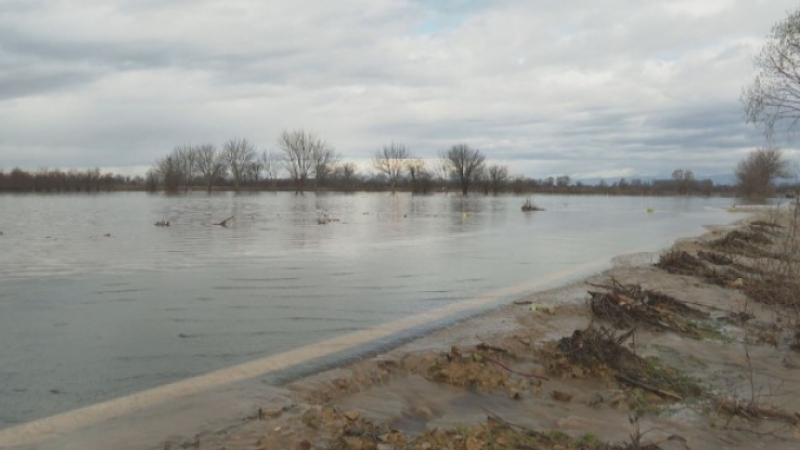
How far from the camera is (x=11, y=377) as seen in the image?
5.85 meters

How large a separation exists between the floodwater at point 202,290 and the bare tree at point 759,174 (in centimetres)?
7119

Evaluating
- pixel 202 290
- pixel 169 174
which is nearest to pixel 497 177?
pixel 169 174

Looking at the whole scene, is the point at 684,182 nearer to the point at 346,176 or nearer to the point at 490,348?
the point at 346,176

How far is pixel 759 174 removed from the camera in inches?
3477

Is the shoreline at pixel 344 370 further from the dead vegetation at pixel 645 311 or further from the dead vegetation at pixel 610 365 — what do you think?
the dead vegetation at pixel 610 365

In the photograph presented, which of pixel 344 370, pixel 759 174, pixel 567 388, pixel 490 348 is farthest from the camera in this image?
pixel 759 174

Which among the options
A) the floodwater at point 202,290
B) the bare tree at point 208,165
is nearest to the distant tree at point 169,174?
the bare tree at point 208,165

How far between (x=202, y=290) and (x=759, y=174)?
97.1 meters

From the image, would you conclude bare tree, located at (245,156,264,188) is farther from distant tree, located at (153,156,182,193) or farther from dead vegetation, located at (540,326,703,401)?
dead vegetation, located at (540,326,703,401)

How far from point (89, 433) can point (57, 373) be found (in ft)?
5.72

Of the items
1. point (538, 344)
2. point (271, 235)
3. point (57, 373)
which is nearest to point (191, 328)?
point (57, 373)

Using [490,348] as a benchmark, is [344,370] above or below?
below

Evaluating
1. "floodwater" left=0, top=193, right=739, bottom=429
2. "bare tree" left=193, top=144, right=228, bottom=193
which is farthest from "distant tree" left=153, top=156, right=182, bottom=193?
"floodwater" left=0, top=193, right=739, bottom=429

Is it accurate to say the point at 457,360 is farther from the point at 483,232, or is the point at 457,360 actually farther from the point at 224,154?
the point at 224,154
